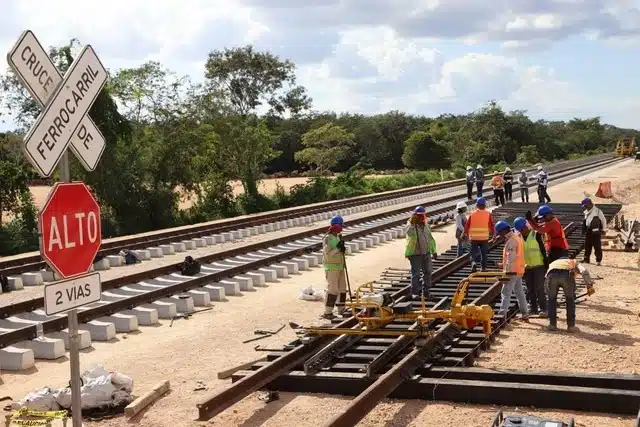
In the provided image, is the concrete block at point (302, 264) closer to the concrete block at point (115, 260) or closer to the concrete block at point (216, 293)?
the concrete block at point (216, 293)

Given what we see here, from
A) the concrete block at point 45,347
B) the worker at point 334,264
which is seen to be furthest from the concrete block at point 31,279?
the worker at point 334,264

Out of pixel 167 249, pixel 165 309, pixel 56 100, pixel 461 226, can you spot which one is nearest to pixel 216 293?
pixel 165 309

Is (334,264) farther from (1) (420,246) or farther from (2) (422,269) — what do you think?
(2) (422,269)

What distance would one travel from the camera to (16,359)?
9109 mm

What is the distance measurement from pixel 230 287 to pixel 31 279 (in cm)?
471

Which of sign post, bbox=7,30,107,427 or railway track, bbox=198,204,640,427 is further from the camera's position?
railway track, bbox=198,204,640,427

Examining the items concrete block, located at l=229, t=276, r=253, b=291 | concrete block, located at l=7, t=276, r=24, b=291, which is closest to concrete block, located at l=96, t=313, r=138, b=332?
concrete block, located at l=229, t=276, r=253, b=291

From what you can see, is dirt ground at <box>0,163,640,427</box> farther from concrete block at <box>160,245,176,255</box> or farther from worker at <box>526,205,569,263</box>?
concrete block at <box>160,245,176,255</box>

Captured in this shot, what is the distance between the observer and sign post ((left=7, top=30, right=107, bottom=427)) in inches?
179

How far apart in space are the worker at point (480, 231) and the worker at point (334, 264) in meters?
3.67

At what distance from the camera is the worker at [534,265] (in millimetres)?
11453

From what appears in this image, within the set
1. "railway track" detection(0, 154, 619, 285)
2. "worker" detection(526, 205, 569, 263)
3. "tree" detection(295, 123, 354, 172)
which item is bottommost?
"railway track" detection(0, 154, 619, 285)

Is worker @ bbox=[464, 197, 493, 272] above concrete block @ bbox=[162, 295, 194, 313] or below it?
above

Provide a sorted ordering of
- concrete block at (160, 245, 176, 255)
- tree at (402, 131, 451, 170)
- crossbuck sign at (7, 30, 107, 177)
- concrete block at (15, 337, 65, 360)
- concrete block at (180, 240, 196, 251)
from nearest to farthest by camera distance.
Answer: crossbuck sign at (7, 30, 107, 177) → concrete block at (15, 337, 65, 360) → concrete block at (160, 245, 176, 255) → concrete block at (180, 240, 196, 251) → tree at (402, 131, 451, 170)
